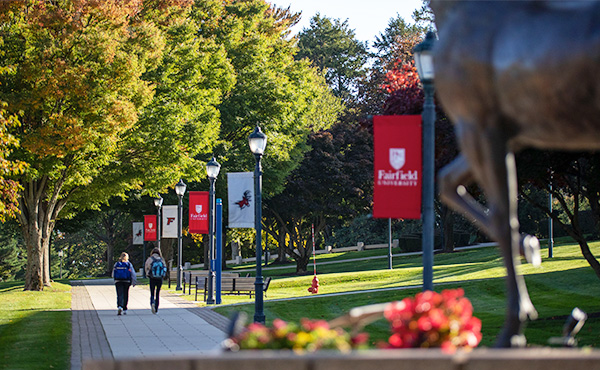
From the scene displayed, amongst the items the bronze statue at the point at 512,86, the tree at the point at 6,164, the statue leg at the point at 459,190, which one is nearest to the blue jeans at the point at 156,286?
the tree at the point at 6,164

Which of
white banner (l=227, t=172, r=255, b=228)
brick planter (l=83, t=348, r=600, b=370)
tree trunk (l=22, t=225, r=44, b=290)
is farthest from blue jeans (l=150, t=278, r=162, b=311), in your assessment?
brick planter (l=83, t=348, r=600, b=370)

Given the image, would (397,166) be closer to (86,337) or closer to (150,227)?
(86,337)

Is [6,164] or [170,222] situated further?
[170,222]

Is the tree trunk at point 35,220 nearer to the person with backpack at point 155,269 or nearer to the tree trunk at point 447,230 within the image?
the person with backpack at point 155,269

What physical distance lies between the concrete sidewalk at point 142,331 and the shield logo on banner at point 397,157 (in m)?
4.23

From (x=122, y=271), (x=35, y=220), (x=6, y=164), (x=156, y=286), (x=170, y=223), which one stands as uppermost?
(x=6, y=164)

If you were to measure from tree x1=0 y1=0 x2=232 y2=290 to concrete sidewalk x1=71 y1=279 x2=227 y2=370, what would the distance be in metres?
6.17

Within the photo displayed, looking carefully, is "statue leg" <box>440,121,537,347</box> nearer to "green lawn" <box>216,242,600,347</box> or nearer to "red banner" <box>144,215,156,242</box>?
"green lawn" <box>216,242,600,347</box>

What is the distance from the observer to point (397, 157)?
38.1 ft

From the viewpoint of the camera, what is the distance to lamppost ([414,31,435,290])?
11.1 m

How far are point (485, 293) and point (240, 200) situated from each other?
8616mm

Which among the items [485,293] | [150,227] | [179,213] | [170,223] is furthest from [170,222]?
[485,293]

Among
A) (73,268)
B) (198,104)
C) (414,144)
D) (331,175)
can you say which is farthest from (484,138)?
(73,268)

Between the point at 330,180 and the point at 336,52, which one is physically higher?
the point at 336,52
